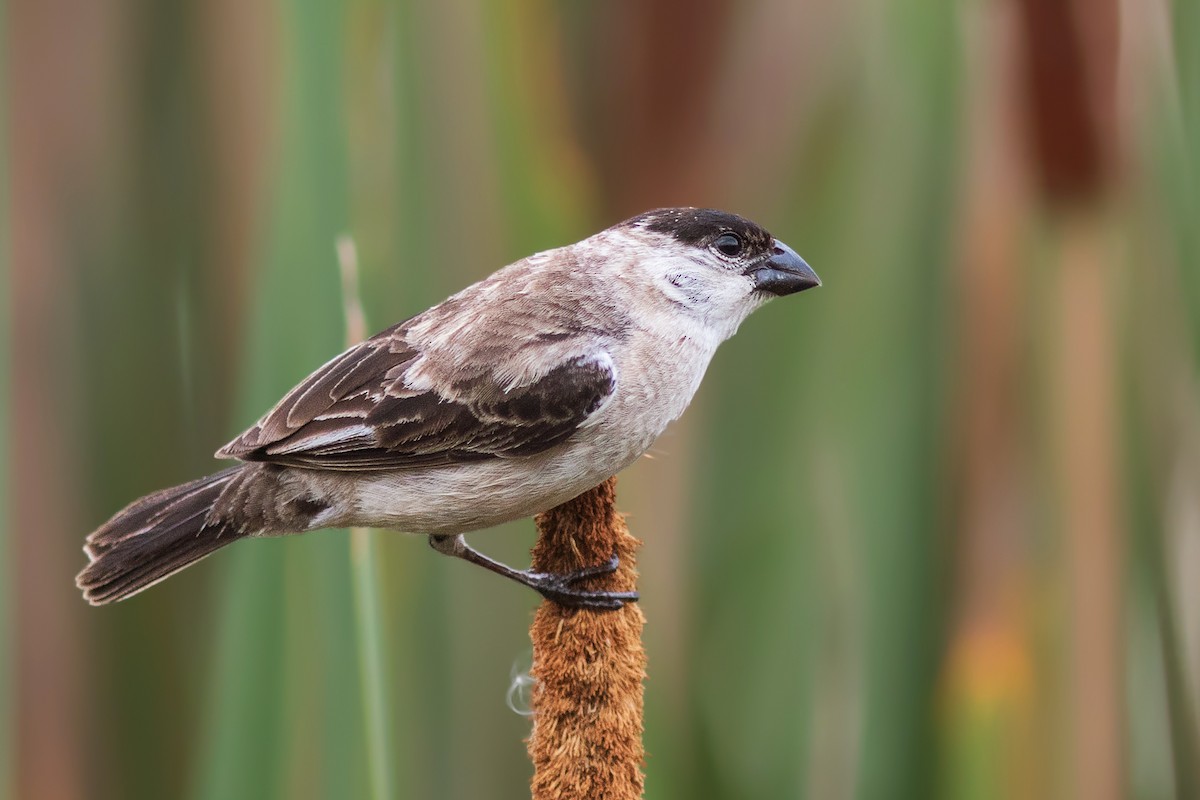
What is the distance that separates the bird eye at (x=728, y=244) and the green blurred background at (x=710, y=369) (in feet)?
0.65

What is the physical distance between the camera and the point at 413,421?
1.41 meters

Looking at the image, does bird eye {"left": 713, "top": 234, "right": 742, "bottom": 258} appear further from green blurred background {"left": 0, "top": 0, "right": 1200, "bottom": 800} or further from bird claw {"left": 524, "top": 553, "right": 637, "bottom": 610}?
bird claw {"left": 524, "top": 553, "right": 637, "bottom": 610}

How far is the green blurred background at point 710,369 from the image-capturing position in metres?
1.61

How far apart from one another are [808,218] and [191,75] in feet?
3.13

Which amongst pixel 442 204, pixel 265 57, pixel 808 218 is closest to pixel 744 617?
pixel 808 218

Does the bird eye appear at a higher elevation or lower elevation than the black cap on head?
lower

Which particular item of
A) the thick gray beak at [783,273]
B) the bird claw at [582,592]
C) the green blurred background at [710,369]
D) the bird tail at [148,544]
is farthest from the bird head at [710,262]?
the bird tail at [148,544]

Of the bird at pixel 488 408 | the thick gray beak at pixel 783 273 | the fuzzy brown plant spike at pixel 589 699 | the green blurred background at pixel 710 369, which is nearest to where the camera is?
the fuzzy brown plant spike at pixel 589 699

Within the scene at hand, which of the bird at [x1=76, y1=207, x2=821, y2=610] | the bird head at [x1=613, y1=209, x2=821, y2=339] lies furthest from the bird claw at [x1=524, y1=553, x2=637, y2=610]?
the bird head at [x1=613, y1=209, x2=821, y2=339]

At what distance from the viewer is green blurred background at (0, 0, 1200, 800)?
5.27ft

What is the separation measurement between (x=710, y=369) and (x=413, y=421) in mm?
507

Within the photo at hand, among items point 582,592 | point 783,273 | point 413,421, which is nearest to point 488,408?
point 413,421

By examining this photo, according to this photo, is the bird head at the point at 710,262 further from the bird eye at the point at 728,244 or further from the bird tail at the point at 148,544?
the bird tail at the point at 148,544

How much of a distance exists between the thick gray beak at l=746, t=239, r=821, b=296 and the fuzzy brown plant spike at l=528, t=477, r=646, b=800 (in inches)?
18.9
